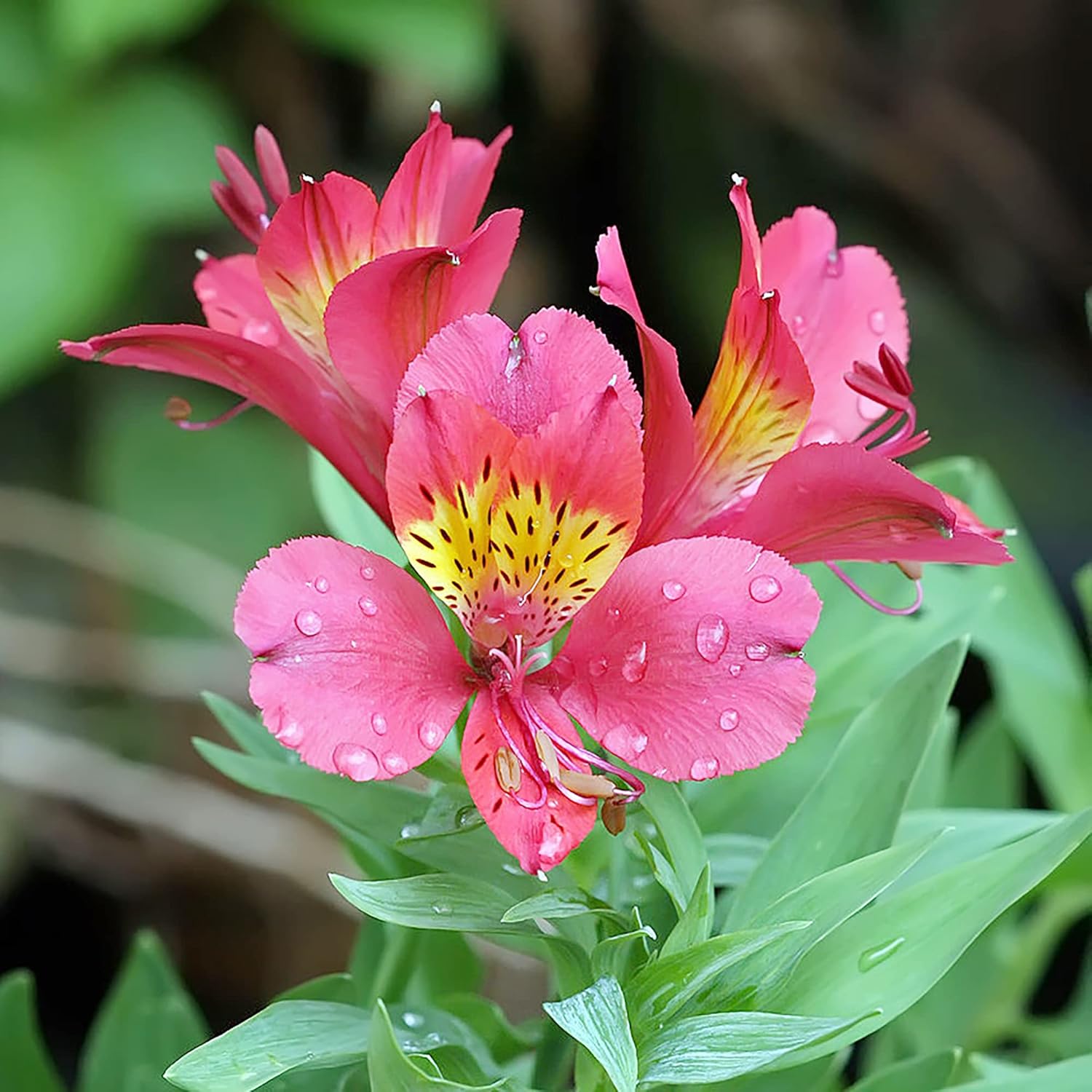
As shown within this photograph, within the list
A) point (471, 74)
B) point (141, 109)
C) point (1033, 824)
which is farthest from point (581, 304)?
point (1033, 824)

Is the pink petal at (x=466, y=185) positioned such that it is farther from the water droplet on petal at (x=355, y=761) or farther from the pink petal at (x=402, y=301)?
the water droplet on petal at (x=355, y=761)

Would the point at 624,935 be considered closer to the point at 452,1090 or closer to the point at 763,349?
the point at 452,1090

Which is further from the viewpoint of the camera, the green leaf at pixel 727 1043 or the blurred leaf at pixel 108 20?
the blurred leaf at pixel 108 20

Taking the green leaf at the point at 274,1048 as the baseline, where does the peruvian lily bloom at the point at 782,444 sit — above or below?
above

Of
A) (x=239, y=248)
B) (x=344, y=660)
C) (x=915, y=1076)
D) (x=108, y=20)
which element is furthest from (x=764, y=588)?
(x=239, y=248)

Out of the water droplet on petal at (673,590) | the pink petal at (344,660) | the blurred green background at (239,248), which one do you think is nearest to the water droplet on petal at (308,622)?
the pink petal at (344,660)

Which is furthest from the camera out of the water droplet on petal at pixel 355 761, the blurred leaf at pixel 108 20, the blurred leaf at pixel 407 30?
the blurred leaf at pixel 407 30

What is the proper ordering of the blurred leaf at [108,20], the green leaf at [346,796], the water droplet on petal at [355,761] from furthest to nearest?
the blurred leaf at [108,20]
the green leaf at [346,796]
the water droplet on petal at [355,761]
